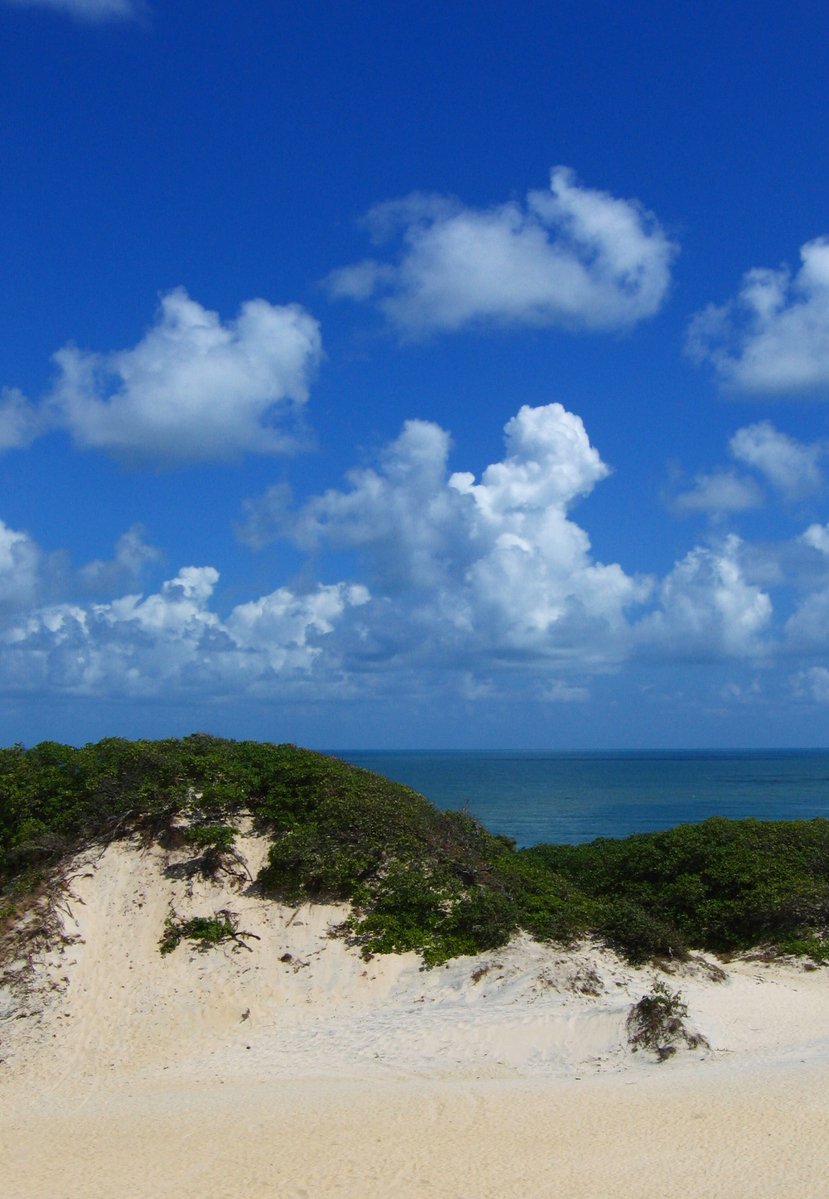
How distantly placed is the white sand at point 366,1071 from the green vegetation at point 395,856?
0.64 metres

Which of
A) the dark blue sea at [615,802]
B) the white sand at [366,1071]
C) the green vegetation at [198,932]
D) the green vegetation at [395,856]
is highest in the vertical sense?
the green vegetation at [395,856]

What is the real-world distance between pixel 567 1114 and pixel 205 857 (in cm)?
985

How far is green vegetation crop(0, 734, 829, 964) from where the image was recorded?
59.0 feet

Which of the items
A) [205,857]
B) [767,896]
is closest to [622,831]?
[767,896]

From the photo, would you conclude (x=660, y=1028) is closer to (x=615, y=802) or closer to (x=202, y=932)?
(x=202, y=932)

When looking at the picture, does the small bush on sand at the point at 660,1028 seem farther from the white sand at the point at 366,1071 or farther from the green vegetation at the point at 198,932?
the green vegetation at the point at 198,932

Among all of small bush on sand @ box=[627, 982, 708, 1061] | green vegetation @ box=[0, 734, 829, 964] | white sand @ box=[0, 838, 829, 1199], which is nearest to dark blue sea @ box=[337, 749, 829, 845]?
green vegetation @ box=[0, 734, 829, 964]

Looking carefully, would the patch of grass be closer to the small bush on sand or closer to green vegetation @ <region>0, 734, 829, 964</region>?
green vegetation @ <region>0, 734, 829, 964</region>

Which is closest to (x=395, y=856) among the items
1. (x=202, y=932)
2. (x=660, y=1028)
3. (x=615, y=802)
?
(x=202, y=932)

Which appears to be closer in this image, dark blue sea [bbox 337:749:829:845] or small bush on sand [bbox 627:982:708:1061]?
small bush on sand [bbox 627:982:708:1061]

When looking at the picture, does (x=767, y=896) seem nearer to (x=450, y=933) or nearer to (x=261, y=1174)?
(x=450, y=933)

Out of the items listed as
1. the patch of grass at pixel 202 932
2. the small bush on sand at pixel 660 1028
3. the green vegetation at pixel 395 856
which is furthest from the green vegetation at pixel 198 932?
the small bush on sand at pixel 660 1028

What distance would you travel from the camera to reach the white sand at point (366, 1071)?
34.6ft

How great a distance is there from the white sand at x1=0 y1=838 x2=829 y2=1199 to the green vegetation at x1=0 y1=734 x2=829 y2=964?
0.64 m
